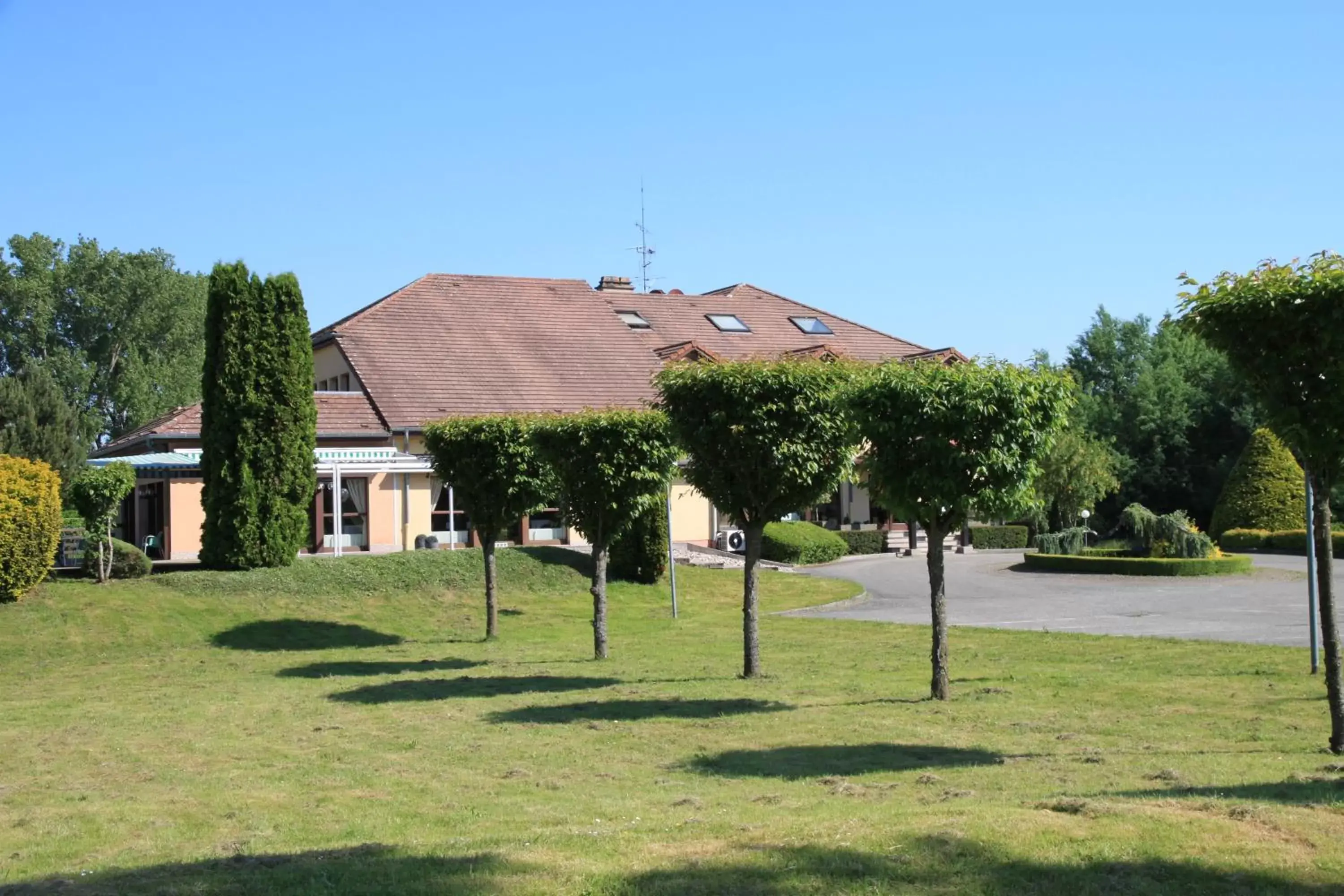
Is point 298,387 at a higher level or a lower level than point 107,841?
higher

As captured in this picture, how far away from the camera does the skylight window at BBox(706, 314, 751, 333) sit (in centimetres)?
4903

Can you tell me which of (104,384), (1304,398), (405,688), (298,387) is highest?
(104,384)

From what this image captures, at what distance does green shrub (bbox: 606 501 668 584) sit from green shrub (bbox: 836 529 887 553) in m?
11.3

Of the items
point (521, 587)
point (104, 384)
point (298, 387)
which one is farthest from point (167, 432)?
point (104, 384)

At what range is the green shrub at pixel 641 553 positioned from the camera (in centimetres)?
3259

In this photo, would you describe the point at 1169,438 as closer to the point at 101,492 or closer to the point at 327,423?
the point at 327,423

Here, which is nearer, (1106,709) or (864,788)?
(864,788)

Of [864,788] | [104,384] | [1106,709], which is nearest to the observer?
[864,788]

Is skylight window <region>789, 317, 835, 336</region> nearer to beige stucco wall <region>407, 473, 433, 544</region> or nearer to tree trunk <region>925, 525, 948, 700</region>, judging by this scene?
beige stucco wall <region>407, 473, 433, 544</region>

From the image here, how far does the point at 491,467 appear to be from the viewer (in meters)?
24.0

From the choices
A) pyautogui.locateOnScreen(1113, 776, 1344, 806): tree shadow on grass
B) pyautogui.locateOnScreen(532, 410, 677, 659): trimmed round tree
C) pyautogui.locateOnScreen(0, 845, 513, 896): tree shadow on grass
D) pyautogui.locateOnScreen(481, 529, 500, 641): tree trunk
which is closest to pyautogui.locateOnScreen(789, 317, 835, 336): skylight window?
pyautogui.locateOnScreen(481, 529, 500, 641): tree trunk

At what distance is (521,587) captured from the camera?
3119 cm

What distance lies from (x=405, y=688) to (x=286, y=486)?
1213 centimetres

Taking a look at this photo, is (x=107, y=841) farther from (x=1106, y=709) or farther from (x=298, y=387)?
(x=298, y=387)
